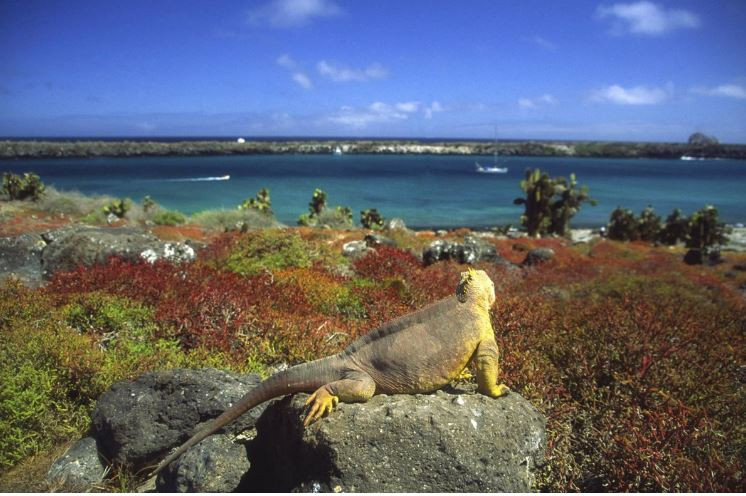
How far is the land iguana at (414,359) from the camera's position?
3.64m

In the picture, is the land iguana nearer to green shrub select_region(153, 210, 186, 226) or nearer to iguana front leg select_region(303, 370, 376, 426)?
iguana front leg select_region(303, 370, 376, 426)

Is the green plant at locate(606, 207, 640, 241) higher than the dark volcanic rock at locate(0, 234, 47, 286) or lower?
lower

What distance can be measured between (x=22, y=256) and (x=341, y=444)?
10888mm

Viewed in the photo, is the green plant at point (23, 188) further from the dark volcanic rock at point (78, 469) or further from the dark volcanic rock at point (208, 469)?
the dark volcanic rock at point (208, 469)

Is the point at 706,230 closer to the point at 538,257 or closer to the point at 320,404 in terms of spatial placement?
the point at 538,257

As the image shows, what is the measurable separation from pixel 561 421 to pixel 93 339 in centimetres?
591

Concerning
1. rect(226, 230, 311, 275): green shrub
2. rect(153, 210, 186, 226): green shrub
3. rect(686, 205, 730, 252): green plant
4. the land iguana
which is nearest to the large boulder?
rect(226, 230, 311, 275): green shrub

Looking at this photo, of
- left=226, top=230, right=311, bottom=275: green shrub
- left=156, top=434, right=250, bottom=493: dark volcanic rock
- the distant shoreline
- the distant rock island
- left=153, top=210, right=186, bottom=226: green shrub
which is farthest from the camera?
the distant rock island

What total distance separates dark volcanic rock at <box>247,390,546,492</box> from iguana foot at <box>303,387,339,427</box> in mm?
58

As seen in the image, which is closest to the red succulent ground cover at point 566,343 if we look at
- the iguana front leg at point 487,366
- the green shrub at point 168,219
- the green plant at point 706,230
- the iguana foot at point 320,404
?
the iguana front leg at point 487,366

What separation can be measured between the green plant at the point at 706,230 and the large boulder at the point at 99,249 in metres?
31.2

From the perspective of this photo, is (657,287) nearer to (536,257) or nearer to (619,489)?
(536,257)

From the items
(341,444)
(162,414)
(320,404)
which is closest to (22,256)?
(162,414)

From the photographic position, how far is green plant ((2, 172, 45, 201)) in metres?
29.7
